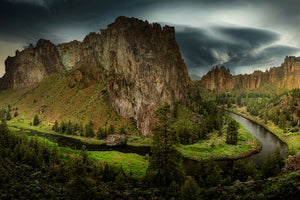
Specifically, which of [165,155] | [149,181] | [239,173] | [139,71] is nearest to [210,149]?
[239,173]

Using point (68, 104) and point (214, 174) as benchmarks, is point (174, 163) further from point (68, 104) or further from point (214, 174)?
point (68, 104)

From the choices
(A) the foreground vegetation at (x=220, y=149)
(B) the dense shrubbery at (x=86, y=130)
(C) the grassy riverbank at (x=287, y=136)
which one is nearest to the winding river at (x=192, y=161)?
(C) the grassy riverbank at (x=287, y=136)

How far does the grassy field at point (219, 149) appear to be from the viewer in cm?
6034

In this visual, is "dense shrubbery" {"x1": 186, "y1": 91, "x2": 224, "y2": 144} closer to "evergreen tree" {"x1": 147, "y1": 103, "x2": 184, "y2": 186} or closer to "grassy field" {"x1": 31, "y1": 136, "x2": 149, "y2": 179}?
"grassy field" {"x1": 31, "y1": 136, "x2": 149, "y2": 179}

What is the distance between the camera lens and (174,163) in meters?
26.3

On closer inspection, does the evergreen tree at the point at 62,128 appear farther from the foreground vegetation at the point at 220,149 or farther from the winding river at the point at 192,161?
the foreground vegetation at the point at 220,149

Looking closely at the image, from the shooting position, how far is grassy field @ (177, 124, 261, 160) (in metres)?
60.3

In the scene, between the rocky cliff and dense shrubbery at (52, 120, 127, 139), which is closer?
dense shrubbery at (52, 120, 127, 139)

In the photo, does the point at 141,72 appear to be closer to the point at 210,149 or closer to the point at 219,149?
the point at 210,149

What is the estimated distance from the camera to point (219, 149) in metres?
65.7

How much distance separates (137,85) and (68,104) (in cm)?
6851

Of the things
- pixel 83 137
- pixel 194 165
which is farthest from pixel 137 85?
pixel 194 165

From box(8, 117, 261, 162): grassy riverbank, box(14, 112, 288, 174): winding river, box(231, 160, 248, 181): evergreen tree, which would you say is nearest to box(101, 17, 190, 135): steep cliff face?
box(14, 112, 288, 174): winding river

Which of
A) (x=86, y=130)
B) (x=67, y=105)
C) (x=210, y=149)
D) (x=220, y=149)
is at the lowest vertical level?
(x=210, y=149)
